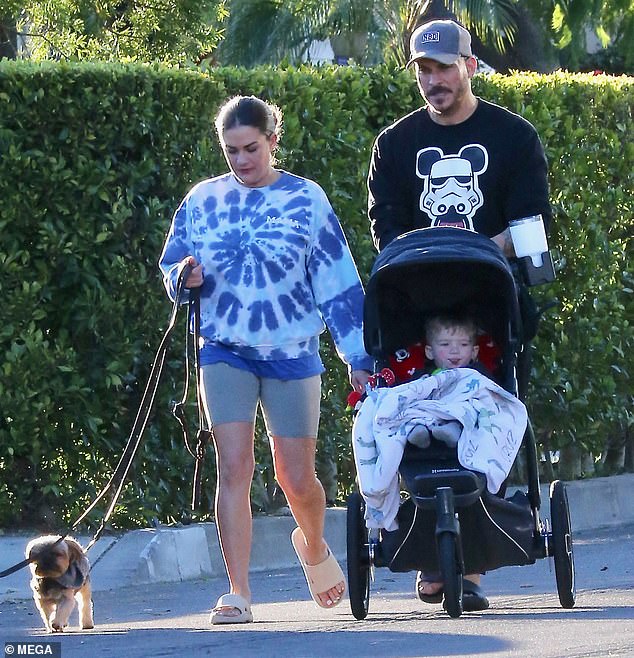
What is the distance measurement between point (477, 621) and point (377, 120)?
449 cm

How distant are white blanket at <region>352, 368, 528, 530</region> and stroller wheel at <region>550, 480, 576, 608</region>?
1.32ft

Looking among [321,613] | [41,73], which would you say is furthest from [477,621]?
[41,73]

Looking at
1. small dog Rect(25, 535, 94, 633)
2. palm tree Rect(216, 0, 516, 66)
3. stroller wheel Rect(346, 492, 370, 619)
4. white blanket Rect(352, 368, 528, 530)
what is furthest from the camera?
palm tree Rect(216, 0, 516, 66)

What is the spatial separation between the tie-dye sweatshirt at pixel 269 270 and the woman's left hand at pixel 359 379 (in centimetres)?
3

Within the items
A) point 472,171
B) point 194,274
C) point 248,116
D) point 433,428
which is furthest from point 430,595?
point 248,116

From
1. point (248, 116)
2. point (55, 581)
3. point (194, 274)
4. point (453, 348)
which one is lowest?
point (55, 581)

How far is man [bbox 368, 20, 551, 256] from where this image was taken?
247 inches

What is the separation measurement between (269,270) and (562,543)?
1536mm

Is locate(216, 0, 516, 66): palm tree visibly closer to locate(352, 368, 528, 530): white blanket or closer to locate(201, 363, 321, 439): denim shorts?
locate(201, 363, 321, 439): denim shorts

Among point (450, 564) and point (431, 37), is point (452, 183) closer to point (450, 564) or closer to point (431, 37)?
point (431, 37)

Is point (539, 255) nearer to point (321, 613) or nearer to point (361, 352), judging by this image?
point (361, 352)

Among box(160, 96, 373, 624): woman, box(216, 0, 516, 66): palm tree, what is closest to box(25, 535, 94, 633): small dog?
box(160, 96, 373, 624): woman

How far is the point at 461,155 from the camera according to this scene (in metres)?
6.34

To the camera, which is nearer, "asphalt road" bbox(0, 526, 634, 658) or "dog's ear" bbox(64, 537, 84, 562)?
"asphalt road" bbox(0, 526, 634, 658)
